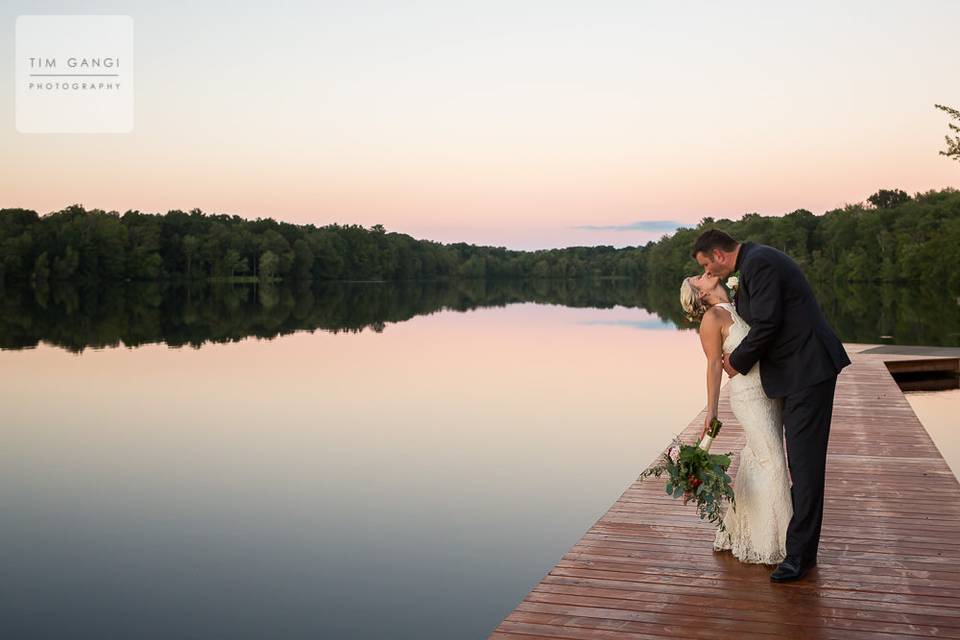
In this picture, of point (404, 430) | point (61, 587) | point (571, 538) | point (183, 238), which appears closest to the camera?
point (61, 587)

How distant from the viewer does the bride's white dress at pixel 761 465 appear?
433cm

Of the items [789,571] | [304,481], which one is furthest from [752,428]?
[304,481]

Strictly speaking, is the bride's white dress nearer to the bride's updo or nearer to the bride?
the bride

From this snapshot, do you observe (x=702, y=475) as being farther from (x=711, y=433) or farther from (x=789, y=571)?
(x=789, y=571)

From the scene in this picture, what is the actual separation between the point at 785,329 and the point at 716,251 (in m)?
0.52

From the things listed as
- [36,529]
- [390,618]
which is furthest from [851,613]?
[36,529]

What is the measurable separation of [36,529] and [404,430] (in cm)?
557

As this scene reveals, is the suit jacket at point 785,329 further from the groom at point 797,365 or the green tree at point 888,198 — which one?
the green tree at point 888,198

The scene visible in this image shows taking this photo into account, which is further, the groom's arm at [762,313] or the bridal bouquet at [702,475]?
the bridal bouquet at [702,475]

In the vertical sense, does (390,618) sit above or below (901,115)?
below

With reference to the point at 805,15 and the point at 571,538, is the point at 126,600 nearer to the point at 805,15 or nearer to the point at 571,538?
the point at 571,538

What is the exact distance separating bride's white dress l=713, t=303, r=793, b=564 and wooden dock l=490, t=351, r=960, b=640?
15 cm

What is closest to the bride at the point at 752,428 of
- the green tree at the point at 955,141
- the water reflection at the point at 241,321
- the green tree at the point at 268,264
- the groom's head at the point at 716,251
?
the groom's head at the point at 716,251

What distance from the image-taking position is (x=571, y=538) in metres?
7.41
